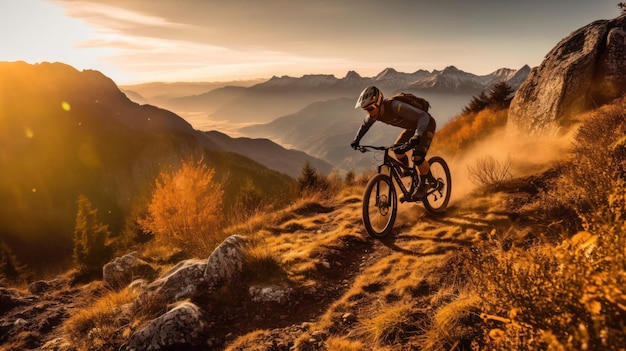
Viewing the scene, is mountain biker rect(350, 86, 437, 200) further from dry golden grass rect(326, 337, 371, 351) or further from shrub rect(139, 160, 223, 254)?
shrub rect(139, 160, 223, 254)

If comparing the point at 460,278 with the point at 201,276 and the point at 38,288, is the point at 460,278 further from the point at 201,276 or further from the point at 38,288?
the point at 38,288

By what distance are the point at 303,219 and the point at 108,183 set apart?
137424mm

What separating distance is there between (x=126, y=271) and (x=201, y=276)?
4185 millimetres

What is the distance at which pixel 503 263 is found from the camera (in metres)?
3.21

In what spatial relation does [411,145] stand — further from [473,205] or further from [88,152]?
[88,152]

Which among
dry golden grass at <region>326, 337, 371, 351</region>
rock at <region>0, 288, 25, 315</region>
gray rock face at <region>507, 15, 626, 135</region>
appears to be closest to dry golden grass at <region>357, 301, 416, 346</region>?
dry golden grass at <region>326, 337, 371, 351</region>

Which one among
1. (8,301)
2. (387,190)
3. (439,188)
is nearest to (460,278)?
(387,190)

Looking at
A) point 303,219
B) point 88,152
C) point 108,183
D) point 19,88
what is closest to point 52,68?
point 19,88

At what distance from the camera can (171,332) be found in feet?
18.4

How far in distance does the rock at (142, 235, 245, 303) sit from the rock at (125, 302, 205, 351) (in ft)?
3.65

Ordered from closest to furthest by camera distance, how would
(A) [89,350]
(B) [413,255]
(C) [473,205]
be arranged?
(A) [89,350]
(B) [413,255]
(C) [473,205]

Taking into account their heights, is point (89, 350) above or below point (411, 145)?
below

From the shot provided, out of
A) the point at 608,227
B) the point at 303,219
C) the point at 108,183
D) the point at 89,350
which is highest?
the point at 608,227

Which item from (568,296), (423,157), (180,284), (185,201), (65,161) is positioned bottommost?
(65,161)
